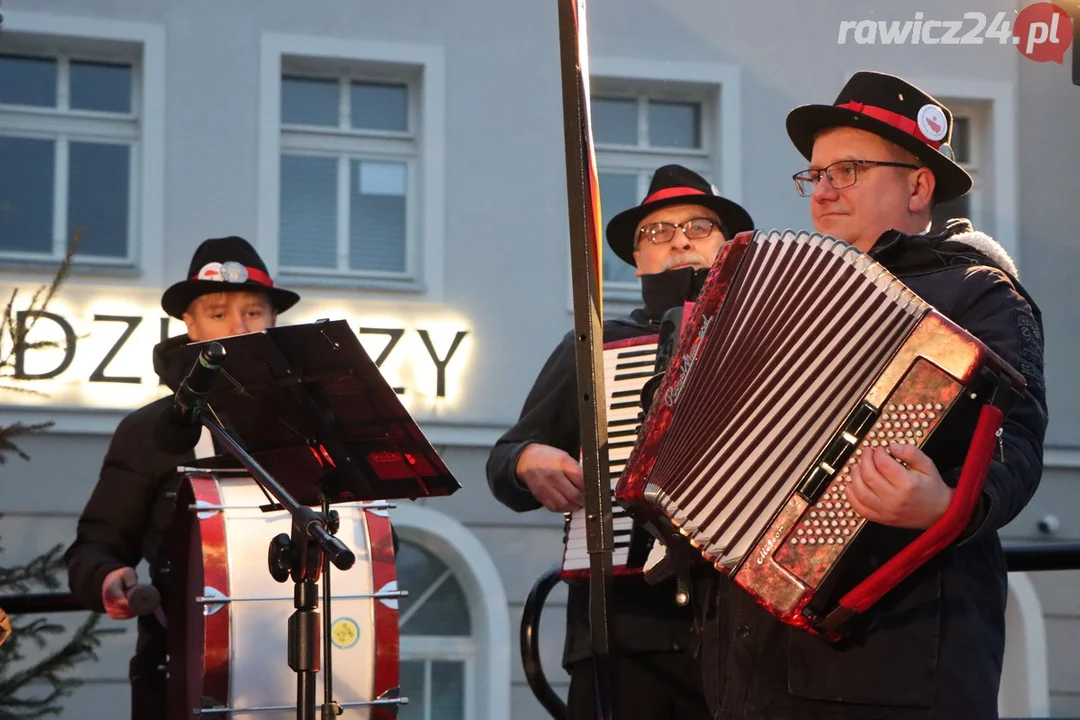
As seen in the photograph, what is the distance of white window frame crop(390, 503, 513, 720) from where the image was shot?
10531mm

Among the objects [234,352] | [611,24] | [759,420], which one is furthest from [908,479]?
[611,24]

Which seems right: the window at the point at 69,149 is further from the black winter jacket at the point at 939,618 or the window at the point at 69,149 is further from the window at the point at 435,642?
the black winter jacket at the point at 939,618

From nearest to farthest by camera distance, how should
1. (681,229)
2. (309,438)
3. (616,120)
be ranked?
(309,438)
(681,229)
(616,120)

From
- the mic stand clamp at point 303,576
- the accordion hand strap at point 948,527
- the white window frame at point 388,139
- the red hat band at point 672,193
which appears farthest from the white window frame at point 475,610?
the accordion hand strap at point 948,527

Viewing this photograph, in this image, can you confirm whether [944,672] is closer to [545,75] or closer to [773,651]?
[773,651]

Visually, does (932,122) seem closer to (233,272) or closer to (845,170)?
(845,170)

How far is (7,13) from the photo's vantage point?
10.0 metres

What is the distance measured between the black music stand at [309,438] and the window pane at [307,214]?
670 centimetres

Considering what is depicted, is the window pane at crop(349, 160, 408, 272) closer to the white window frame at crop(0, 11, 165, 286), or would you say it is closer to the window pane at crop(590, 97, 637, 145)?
the white window frame at crop(0, 11, 165, 286)

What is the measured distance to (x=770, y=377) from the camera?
118 inches

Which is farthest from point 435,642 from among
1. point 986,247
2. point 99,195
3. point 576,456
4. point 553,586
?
point 986,247

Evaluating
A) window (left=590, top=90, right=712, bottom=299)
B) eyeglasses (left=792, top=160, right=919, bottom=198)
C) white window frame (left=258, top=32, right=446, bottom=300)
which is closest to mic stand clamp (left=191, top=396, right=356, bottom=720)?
eyeglasses (left=792, top=160, right=919, bottom=198)

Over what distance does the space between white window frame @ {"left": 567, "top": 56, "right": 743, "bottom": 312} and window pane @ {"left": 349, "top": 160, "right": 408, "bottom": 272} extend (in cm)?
141

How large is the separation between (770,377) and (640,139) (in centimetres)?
867
